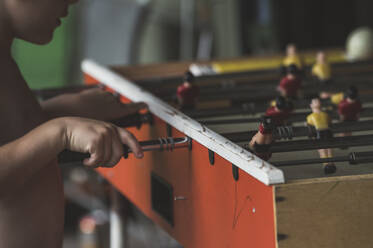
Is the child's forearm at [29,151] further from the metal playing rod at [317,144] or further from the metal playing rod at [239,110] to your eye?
the metal playing rod at [239,110]

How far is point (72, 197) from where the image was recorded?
2.77 meters

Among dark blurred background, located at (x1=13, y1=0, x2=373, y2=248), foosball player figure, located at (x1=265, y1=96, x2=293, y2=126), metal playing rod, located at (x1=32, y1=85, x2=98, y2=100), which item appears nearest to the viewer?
foosball player figure, located at (x1=265, y1=96, x2=293, y2=126)

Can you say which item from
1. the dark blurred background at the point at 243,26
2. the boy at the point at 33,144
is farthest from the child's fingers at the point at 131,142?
the dark blurred background at the point at 243,26

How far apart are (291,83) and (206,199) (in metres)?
0.38

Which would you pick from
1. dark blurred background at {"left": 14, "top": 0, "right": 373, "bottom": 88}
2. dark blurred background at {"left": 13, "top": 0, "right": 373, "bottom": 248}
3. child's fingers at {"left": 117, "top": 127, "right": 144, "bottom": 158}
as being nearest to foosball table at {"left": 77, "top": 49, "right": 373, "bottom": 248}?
child's fingers at {"left": 117, "top": 127, "right": 144, "bottom": 158}

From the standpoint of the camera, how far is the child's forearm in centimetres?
83

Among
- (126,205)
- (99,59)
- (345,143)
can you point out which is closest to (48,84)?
(99,59)

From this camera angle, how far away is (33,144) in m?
0.83

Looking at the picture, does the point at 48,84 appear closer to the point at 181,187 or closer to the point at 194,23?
the point at 194,23

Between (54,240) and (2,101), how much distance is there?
0.21m

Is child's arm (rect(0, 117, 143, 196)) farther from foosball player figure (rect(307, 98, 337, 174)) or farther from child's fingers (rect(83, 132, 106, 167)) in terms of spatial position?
foosball player figure (rect(307, 98, 337, 174))

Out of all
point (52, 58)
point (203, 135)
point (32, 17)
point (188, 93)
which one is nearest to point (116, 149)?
point (203, 135)

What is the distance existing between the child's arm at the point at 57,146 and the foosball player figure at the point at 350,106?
0.40 m

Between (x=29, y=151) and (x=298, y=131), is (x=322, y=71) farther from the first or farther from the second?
(x=29, y=151)
